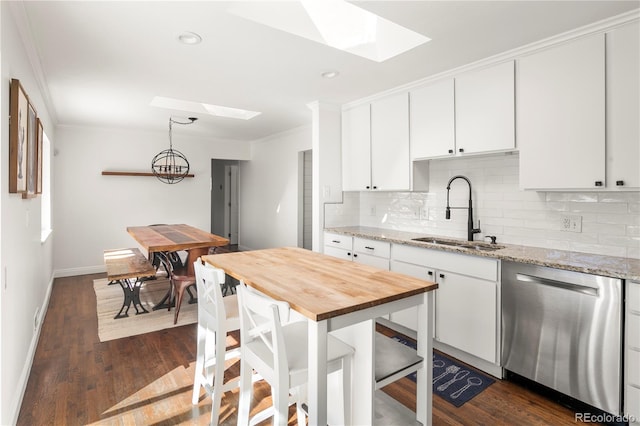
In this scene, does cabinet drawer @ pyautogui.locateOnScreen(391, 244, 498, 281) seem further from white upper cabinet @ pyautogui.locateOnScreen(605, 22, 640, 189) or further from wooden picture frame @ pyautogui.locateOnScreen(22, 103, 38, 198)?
wooden picture frame @ pyautogui.locateOnScreen(22, 103, 38, 198)

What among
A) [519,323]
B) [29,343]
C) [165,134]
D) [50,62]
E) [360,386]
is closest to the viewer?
[360,386]

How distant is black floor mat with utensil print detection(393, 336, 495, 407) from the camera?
228 centimetres

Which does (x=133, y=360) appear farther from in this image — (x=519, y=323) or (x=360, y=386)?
(x=519, y=323)

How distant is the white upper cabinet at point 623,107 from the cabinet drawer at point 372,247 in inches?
66.0

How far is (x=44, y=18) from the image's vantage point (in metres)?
2.19

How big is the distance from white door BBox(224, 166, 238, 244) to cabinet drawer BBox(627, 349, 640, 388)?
7349 mm

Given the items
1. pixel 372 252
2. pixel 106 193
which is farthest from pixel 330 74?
pixel 106 193

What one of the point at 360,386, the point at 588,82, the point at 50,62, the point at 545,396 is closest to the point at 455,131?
the point at 588,82

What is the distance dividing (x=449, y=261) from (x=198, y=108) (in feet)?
12.4

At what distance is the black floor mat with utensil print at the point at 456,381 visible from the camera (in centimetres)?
228

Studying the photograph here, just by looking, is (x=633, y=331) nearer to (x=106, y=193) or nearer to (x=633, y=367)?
(x=633, y=367)

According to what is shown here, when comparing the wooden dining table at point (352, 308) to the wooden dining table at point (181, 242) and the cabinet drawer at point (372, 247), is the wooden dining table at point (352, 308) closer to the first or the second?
the cabinet drawer at point (372, 247)

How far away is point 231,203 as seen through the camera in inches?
329

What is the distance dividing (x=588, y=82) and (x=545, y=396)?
2.01m
